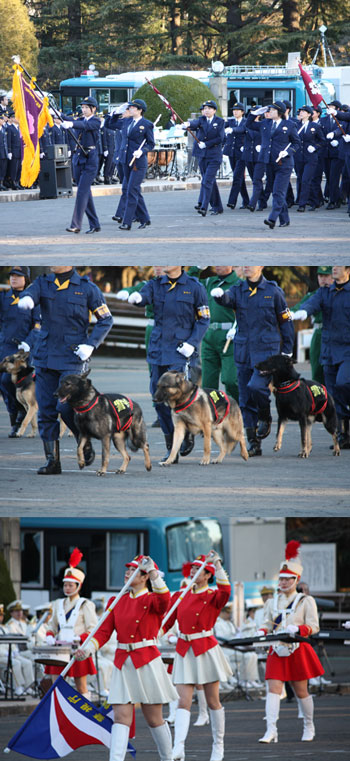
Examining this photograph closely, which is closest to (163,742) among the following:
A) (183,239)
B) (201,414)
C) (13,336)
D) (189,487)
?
(189,487)

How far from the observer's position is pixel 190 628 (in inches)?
306

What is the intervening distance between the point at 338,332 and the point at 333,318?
13 cm

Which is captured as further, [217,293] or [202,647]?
[217,293]

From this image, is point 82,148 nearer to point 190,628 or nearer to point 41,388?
point 41,388

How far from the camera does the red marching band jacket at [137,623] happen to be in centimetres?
681

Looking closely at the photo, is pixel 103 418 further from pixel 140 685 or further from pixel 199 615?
pixel 140 685

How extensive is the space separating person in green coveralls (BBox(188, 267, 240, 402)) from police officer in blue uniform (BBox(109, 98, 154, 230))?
193 centimetres

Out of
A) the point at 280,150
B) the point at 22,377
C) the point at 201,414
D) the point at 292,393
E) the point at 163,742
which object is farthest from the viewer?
the point at 280,150

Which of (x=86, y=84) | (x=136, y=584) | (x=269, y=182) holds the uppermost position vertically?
(x=86, y=84)

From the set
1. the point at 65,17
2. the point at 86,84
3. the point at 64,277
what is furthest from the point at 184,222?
the point at 65,17

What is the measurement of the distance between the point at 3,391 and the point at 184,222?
3613mm

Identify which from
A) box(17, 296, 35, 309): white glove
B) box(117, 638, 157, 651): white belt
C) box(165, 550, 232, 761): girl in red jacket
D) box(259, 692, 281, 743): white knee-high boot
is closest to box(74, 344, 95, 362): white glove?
box(17, 296, 35, 309): white glove

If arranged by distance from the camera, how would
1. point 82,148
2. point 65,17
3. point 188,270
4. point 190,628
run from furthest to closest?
point 65,17, point 82,148, point 188,270, point 190,628

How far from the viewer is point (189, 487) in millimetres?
9797
